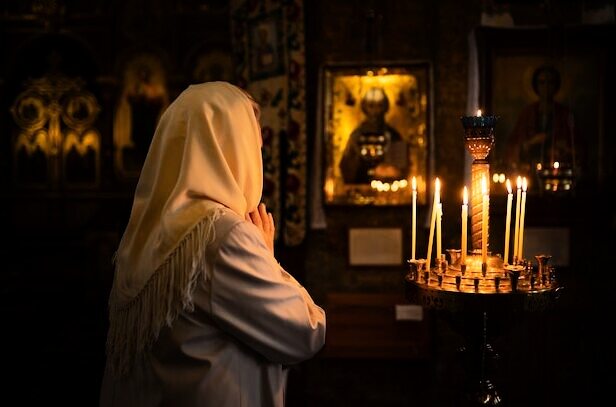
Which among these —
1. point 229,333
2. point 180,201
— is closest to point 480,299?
point 229,333

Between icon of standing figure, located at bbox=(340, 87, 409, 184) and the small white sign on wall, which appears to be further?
the small white sign on wall

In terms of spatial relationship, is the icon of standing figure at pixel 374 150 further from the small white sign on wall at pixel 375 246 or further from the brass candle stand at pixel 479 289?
the brass candle stand at pixel 479 289

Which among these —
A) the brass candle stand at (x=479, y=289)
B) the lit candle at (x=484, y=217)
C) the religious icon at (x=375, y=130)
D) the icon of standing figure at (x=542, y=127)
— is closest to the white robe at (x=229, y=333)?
the brass candle stand at (x=479, y=289)

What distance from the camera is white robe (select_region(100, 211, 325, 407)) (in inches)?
75.8

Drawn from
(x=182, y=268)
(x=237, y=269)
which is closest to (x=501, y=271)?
(x=237, y=269)

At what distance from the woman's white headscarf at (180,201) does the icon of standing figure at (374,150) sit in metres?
2.76

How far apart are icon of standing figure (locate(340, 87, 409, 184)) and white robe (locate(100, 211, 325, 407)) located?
2877 mm

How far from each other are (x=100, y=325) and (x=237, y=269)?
4.15m

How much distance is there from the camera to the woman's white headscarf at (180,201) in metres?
1.94

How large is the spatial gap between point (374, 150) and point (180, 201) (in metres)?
3.00

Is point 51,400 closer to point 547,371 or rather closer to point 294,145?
point 294,145

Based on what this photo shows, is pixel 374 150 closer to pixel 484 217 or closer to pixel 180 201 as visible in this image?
pixel 484 217

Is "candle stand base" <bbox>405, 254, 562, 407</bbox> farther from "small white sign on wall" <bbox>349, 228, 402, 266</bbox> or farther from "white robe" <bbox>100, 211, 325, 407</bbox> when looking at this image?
"small white sign on wall" <bbox>349, 228, 402, 266</bbox>

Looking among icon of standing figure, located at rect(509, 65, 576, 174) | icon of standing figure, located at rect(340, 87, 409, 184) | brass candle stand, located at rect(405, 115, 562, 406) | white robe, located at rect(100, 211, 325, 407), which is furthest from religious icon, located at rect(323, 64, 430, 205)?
white robe, located at rect(100, 211, 325, 407)
